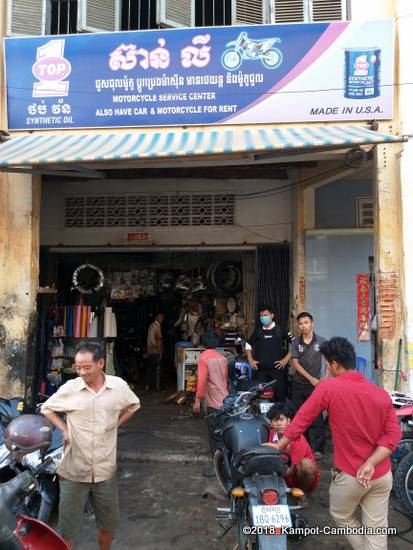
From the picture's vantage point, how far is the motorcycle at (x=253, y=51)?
5840mm

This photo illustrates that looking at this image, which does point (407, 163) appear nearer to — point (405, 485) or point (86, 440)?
point (405, 485)

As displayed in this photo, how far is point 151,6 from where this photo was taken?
6.99m

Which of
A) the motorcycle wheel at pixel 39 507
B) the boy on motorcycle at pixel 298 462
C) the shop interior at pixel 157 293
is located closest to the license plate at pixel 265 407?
the boy on motorcycle at pixel 298 462

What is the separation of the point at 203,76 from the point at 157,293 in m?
4.70

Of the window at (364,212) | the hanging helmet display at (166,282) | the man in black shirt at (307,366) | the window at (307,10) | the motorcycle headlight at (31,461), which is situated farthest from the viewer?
the hanging helmet display at (166,282)

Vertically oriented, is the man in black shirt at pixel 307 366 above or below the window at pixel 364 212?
below

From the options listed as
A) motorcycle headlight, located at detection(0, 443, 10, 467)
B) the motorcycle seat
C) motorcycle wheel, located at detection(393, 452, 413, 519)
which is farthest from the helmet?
motorcycle wheel, located at detection(393, 452, 413, 519)

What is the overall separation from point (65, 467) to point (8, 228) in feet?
13.0

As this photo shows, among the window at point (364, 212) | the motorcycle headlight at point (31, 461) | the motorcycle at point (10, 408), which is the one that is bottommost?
the motorcycle headlight at point (31, 461)

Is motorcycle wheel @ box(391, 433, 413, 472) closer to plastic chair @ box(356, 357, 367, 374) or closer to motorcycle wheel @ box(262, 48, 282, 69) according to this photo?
plastic chair @ box(356, 357, 367, 374)

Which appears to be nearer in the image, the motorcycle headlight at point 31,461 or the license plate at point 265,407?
the motorcycle headlight at point 31,461

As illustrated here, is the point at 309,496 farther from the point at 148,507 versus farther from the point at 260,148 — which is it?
the point at 260,148

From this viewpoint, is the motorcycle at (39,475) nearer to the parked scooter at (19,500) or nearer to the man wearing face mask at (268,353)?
the parked scooter at (19,500)

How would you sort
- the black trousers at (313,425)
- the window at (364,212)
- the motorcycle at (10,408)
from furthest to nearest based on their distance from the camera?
1. the window at (364,212)
2. the black trousers at (313,425)
3. the motorcycle at (10,408)
